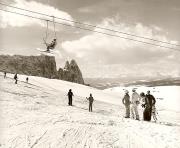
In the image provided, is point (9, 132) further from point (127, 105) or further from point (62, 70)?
point (62, 70)

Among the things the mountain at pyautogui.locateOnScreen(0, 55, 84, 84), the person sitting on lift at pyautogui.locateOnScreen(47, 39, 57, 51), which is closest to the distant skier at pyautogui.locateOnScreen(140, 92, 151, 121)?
the person sitting on lift at pyautogui.locateOnScreen(47, 39, 57, 51)

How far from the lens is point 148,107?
18.8 meters

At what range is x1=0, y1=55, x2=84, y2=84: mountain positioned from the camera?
131250 millimetres

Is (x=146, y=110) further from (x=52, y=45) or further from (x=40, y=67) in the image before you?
(x=40, y=67)

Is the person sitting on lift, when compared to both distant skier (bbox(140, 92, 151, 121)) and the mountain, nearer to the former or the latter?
distant skier (bbox(140, 92, 151, 121))

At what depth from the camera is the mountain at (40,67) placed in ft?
431

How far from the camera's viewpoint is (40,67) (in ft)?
470

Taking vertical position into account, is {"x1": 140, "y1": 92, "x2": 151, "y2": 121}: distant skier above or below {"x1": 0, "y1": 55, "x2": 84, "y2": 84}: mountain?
below

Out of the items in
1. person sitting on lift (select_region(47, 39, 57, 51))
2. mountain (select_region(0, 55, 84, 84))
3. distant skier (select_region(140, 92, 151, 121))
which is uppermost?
mountain (select_region(0, 55, 84, 84))

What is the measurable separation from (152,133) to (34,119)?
20.8 ft

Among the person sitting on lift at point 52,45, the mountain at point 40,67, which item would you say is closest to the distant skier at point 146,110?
the person sitting on lift at point 52,45

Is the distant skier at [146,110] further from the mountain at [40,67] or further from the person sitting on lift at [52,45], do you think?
the mountain at [40,67]

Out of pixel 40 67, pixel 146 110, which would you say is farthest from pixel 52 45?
pixel 40 67

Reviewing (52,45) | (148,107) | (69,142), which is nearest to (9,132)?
(69,142)
